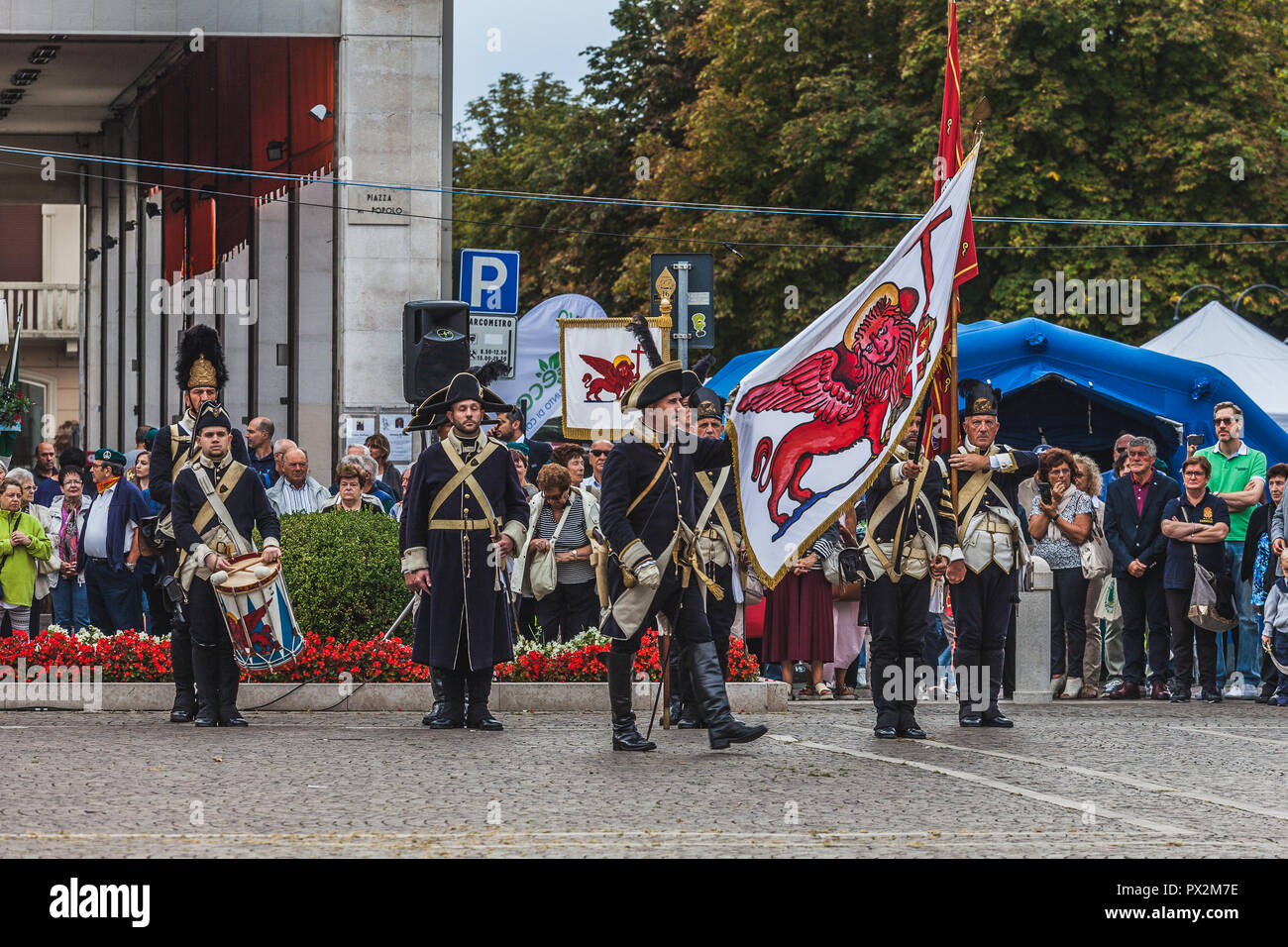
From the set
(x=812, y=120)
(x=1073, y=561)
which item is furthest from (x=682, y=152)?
(x=1073, y=561)

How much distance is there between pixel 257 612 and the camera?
12.2 metres

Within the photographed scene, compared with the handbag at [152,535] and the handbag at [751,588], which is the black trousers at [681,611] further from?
the handbag at [751,588]

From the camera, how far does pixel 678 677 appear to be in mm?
12734

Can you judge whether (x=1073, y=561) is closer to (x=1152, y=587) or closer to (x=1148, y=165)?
(x=1152, y=587)

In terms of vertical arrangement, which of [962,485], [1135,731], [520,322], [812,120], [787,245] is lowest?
[1135,731]

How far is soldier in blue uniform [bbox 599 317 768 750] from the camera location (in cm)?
1104

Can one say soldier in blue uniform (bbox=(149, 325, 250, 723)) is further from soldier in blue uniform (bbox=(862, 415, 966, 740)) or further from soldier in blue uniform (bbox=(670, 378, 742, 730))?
soldier in blue uniform (bbox=(862, 415, 966, 740))

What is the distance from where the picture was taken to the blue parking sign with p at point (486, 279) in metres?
18.1

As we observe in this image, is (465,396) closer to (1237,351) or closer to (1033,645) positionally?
(1033,645)

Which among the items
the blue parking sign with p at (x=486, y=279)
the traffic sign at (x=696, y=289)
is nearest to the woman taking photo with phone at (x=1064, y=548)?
the traffic sign at (x=696, y=289)

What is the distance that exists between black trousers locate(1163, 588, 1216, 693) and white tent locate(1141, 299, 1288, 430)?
21.2 ft

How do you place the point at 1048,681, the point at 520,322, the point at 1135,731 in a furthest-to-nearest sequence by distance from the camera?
1. the point at 520,322
2. the point at 1048,681
3. the point at 1135,731
